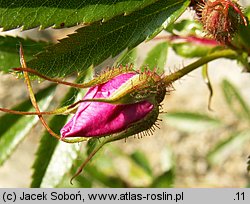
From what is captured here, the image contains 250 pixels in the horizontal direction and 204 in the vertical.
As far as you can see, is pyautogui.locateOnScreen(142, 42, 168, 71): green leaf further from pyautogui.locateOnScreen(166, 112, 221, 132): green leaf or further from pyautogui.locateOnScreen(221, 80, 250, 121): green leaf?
pyautogui.locateOnScreen(166, 112, 221, 132): green leaf

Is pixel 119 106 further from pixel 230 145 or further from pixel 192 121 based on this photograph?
pixel 192 121

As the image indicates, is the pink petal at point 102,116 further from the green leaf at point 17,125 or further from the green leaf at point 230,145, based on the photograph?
the green leaf at point 230,145

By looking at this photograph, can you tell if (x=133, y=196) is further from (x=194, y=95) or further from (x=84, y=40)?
(x=194, y=95)

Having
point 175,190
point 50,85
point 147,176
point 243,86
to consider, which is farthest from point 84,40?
point 243,86

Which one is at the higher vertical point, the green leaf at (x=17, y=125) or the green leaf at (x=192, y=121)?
the green leaf at (x=17, y=125)

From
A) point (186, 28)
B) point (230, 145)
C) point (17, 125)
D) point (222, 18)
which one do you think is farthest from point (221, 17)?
point (230, 145)

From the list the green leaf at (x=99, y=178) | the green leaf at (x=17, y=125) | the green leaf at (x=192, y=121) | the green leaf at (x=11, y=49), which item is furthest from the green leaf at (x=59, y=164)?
the green leaf at (x=192, y=121)

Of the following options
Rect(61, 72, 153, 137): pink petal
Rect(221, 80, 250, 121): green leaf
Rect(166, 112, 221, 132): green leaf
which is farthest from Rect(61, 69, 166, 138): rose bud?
Rect(166, 112, 221, 132): green leaf
